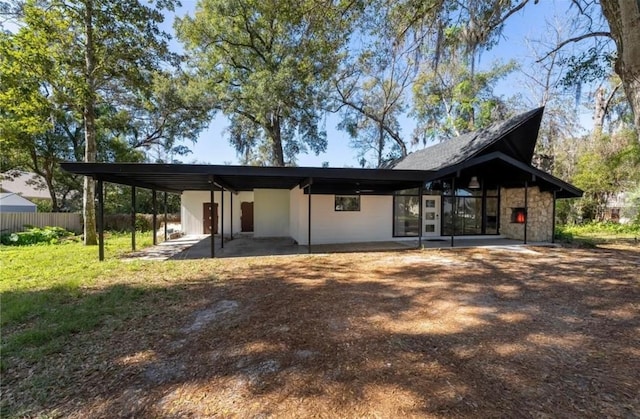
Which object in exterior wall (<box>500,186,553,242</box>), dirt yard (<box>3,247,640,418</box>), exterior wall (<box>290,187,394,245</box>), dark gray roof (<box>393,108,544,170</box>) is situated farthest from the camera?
exterior wall (<box>500,186,553,242</box>)

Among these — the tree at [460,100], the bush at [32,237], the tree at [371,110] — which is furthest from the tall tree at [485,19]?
the bush at [32,237]

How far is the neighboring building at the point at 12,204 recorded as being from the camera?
684 inches

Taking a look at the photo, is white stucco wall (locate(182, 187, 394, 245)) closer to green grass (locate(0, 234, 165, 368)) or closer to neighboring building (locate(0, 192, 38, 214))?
green grass (locate(0, 234, 165, 368))

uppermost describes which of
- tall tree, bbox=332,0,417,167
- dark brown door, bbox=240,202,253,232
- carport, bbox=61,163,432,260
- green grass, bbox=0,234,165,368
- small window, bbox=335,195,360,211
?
tall tree, bbox=332,0,417,167

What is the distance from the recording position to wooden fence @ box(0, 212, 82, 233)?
40.5 feet

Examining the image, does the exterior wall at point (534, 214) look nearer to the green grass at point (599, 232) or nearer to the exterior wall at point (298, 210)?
the green grass at point (599, 232)

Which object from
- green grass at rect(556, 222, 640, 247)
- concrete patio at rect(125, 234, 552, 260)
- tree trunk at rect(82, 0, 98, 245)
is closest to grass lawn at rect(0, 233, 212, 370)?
concrete patio at rect(125, 234, 552, 260)

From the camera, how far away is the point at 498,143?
10.6 meters

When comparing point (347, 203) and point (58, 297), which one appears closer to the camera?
point (58, 297)

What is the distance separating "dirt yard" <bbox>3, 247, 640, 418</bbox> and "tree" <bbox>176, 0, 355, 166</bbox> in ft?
35.1

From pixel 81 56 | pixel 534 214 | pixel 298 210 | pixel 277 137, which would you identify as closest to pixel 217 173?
pixel 298 210

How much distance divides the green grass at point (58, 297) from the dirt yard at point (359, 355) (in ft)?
1.27

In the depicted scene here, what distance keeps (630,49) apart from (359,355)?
594cm

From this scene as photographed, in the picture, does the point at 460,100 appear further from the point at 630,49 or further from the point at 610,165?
the point at 630,49
